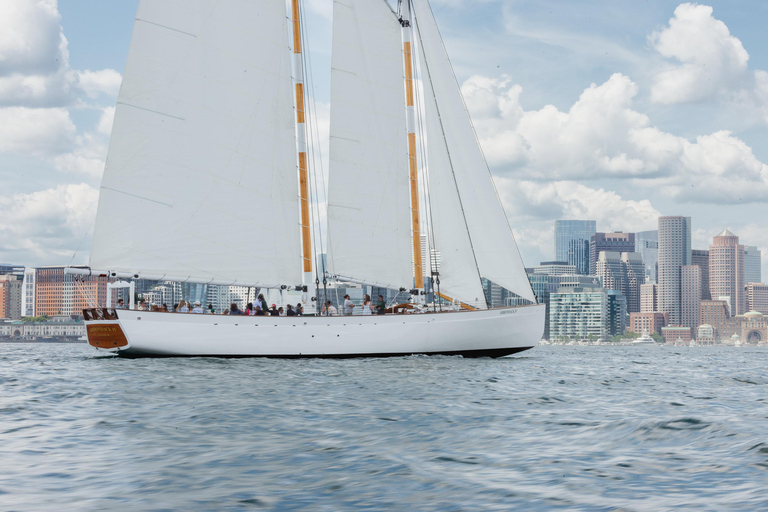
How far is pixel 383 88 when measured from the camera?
135 ft

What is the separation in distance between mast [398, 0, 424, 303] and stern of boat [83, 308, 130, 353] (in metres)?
15.0

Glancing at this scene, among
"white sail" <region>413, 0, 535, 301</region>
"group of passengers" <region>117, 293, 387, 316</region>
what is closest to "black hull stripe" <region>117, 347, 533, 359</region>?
"group of passengers" <region>117, 293, 387, 316</region>

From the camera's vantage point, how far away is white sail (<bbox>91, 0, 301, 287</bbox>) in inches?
1384

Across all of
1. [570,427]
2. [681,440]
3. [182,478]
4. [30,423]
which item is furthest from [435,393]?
[182,478]

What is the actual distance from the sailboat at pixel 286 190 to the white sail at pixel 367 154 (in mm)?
77

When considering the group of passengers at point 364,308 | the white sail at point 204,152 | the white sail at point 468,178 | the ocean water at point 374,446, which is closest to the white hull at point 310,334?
the group of passengers at point 364,308

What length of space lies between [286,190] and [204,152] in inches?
184

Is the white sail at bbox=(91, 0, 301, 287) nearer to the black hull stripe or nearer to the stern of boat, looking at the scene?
the stern of boat

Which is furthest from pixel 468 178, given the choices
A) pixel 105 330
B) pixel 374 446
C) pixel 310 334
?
pixel 374 446

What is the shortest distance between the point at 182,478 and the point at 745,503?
24.2 ft

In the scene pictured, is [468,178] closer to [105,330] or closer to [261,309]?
[261,309]

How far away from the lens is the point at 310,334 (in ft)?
123

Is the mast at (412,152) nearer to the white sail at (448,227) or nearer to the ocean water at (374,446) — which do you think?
the white sail at (448,227)

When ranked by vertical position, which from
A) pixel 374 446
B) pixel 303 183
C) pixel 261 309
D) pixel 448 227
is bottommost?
pixel 374 446
